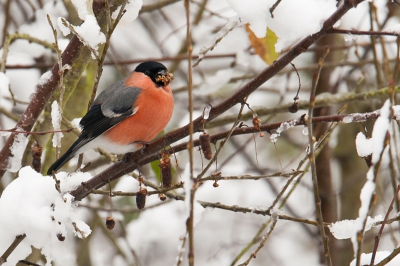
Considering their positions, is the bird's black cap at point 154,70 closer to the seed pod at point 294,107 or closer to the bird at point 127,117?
the bird at point 127,117

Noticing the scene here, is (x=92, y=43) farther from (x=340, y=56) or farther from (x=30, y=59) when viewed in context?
(x=340, y=56)

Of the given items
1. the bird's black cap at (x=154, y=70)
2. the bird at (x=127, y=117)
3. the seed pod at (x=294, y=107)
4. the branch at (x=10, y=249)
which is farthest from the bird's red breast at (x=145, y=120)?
the seed pod at (x=294, y=107)

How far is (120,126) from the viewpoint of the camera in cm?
288

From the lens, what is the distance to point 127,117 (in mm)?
2904

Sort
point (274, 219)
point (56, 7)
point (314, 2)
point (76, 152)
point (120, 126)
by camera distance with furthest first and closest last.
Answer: point (56, 7) → point (120, 126) → point (76, 152) → point (314, 2) → point (274, 219)

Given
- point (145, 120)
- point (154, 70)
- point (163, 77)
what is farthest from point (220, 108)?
point (154, 70)

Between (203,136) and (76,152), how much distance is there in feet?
4.04

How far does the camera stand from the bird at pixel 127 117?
2.76 metres

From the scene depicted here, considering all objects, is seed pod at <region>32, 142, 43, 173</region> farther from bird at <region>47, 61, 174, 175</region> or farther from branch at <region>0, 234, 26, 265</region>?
bird at <region>47, 61, 174, 175</region>

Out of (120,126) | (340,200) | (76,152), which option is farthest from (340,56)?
(76,152)

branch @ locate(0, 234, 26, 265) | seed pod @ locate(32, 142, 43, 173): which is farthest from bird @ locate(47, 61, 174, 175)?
branch @ locate(0, 234, 26, 265)

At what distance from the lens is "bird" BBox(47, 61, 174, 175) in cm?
276

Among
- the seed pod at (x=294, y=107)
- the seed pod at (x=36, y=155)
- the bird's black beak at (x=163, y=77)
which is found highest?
the bird's black beak at (x=163, y=77)

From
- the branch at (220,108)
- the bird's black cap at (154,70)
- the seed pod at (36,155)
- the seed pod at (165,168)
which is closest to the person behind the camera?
the branch at (220,108)
